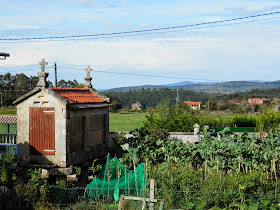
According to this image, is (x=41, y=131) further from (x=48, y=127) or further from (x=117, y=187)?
(x=117, y=187)

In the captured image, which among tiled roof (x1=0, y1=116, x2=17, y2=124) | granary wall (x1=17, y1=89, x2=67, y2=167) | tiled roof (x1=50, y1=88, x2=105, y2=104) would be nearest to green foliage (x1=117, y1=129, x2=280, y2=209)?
tiled roof (x1=50, y1=88, x2=105, y2=104)

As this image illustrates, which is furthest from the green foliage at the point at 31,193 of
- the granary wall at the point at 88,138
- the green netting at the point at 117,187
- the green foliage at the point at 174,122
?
the green foliage at the point at 174,122

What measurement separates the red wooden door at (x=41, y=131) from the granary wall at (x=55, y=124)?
12cm

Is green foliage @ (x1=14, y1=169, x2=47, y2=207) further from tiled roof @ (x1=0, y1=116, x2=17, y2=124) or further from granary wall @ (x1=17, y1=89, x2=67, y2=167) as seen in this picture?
tiled roof @ (x1=0, y1=116, x2=17, y2=124)

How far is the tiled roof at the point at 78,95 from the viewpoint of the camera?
1486 centimetres

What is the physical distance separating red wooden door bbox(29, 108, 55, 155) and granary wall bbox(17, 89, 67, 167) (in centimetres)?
12

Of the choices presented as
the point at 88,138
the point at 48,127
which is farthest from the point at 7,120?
the point at 48,127

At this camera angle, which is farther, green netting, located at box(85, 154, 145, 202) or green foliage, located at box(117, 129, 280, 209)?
green netting, located at box(85, 154, 145, 202)

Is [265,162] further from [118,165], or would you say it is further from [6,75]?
[6,75]

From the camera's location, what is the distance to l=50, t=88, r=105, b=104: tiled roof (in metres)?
14.9

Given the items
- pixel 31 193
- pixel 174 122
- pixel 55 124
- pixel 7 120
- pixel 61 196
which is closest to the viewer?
pixel 31 193

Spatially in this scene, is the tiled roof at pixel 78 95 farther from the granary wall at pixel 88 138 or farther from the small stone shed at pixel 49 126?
the granary wall at pixel 88 138

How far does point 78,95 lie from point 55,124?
87.5 inches

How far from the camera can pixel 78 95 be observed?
16016mm
